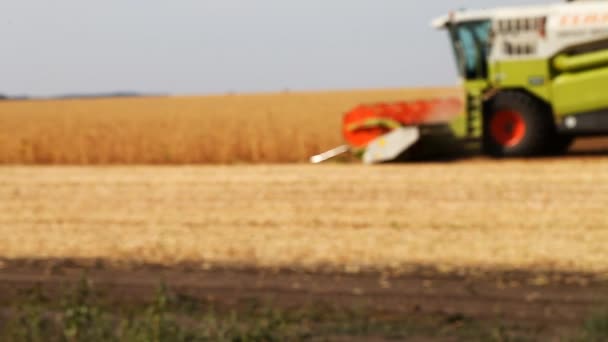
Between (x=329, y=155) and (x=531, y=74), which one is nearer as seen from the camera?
(x=531, y=74)

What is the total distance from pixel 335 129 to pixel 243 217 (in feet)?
32.4

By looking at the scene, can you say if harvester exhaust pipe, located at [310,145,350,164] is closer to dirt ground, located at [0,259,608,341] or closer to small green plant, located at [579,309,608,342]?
dirt ground, located at [0,259,608,341]

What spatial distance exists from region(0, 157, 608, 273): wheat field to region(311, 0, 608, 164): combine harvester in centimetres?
53

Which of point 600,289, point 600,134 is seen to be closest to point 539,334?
point 600,289

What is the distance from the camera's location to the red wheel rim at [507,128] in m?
13.2

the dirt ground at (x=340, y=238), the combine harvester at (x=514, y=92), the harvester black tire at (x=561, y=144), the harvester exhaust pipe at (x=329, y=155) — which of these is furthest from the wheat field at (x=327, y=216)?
the harvester exhaust pipe at (x=329, y=155)

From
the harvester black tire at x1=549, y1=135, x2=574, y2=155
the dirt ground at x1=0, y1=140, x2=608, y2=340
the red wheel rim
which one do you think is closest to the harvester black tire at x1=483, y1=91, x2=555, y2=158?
the red wheel rim

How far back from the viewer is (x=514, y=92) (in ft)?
43.1

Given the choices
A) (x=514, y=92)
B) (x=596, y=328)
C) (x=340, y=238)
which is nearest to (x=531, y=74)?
(x=514, y=92)

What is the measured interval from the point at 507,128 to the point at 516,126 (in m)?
0.13

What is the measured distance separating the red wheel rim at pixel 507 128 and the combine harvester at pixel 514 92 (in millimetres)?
13

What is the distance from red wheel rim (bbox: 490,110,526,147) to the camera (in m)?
13.2

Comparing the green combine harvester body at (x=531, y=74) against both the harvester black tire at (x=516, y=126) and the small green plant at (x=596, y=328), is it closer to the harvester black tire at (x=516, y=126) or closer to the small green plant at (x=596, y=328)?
the harvester black tire at (x=516, y=126)

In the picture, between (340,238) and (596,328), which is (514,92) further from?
(596,328)
